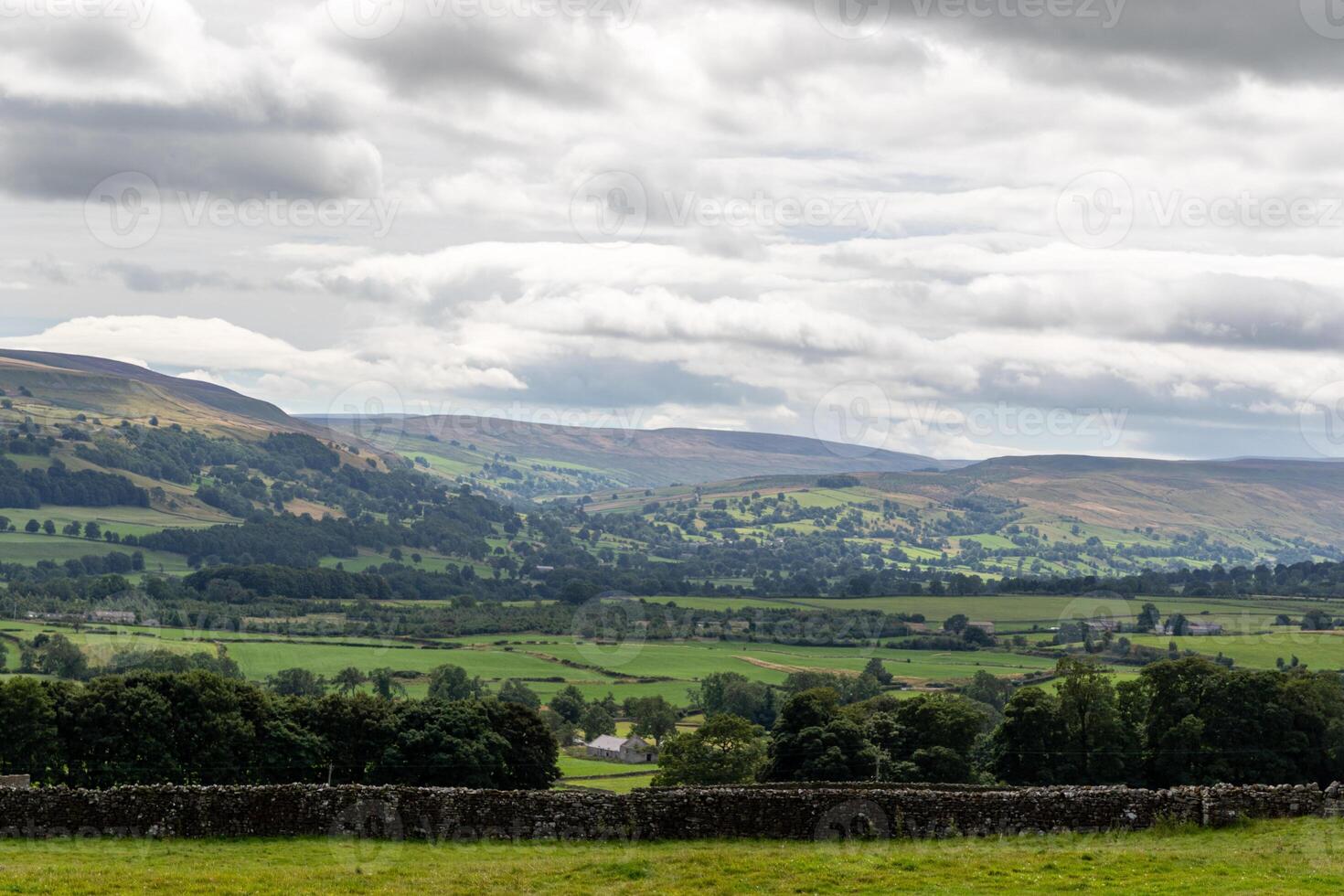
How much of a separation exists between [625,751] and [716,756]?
2770 cm

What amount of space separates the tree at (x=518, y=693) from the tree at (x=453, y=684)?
183cm

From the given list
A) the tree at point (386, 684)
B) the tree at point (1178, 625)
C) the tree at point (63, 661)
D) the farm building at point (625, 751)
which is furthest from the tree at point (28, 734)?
the tree at point (1178, 625)

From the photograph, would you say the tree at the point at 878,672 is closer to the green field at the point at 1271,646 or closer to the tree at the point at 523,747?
the green field at the point at 1271,646

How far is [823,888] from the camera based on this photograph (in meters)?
20.2

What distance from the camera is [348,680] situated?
105750 mm

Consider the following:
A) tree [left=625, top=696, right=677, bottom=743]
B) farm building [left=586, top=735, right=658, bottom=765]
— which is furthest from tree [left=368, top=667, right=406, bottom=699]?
farm building [left=586, top=735, right=658, bottom=765]

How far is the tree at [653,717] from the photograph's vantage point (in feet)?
290

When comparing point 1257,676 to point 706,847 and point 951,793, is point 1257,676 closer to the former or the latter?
point 951,793

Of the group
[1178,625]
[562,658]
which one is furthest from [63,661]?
[1178,625]

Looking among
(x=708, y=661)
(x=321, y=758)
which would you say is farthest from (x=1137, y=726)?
(x=708, y=661)

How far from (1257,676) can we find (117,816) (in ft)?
130

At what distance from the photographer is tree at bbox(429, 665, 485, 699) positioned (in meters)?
98.0

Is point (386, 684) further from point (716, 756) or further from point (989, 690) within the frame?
point (716, 756)

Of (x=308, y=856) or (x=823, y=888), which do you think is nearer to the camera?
(x=823, y=888)
